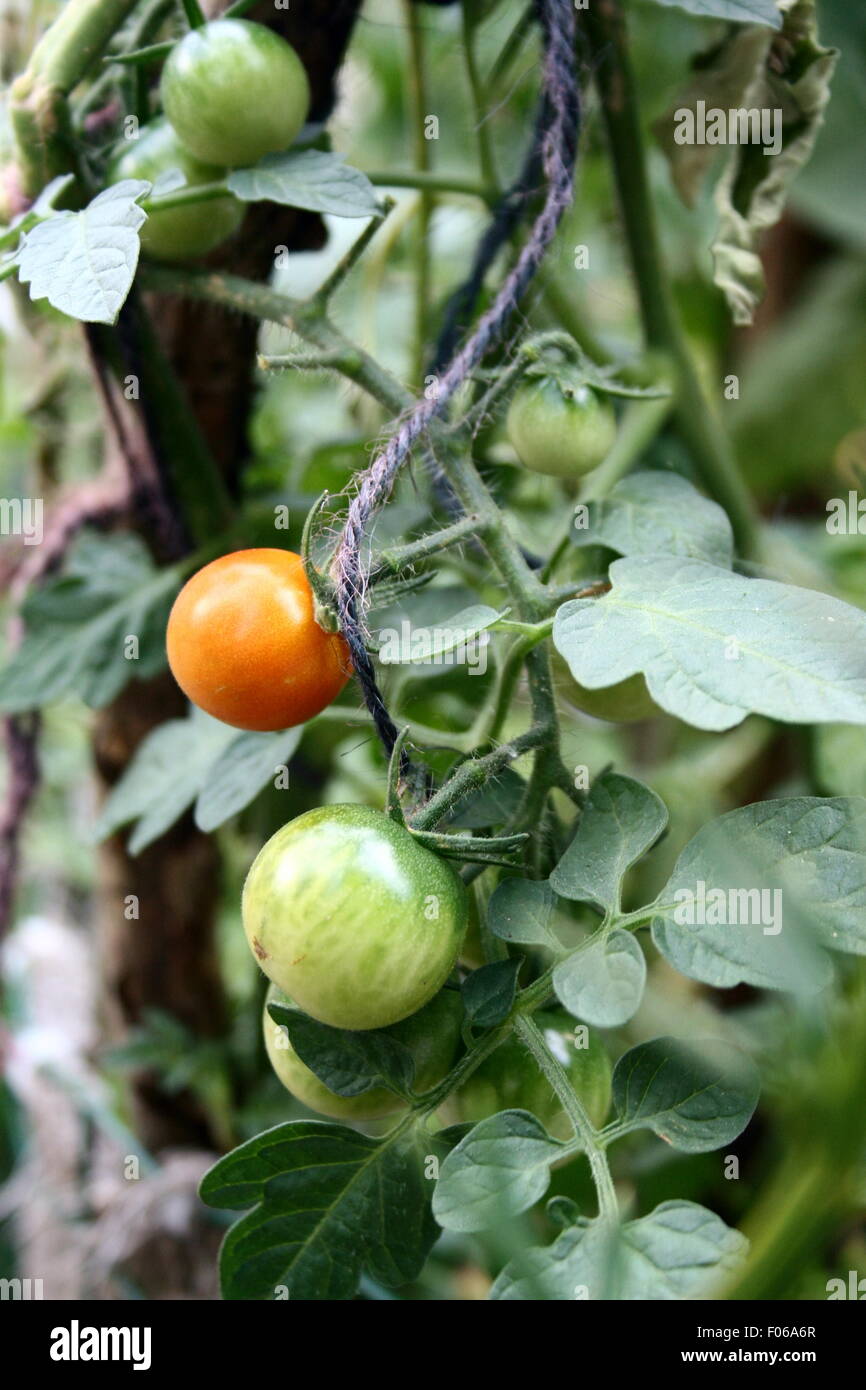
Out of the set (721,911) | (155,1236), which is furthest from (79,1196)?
(721,911)

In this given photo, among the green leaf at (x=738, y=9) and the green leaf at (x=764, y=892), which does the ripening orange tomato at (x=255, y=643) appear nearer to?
the green leaf at (x=764, y=892)

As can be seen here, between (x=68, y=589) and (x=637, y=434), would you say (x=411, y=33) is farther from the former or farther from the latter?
(x=68, y=589)

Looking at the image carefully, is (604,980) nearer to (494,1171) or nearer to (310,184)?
(494,1171)

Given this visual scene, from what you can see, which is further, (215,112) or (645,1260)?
(215,112)

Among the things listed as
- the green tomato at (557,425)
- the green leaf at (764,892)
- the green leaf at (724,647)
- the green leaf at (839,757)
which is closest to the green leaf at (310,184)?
the green tomato at (557,425)

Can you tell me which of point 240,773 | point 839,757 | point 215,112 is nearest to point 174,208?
point 215,112

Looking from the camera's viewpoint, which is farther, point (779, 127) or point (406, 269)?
point (406, 269)

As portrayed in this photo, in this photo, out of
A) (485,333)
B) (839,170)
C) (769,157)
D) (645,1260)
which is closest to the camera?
(645,1260)
